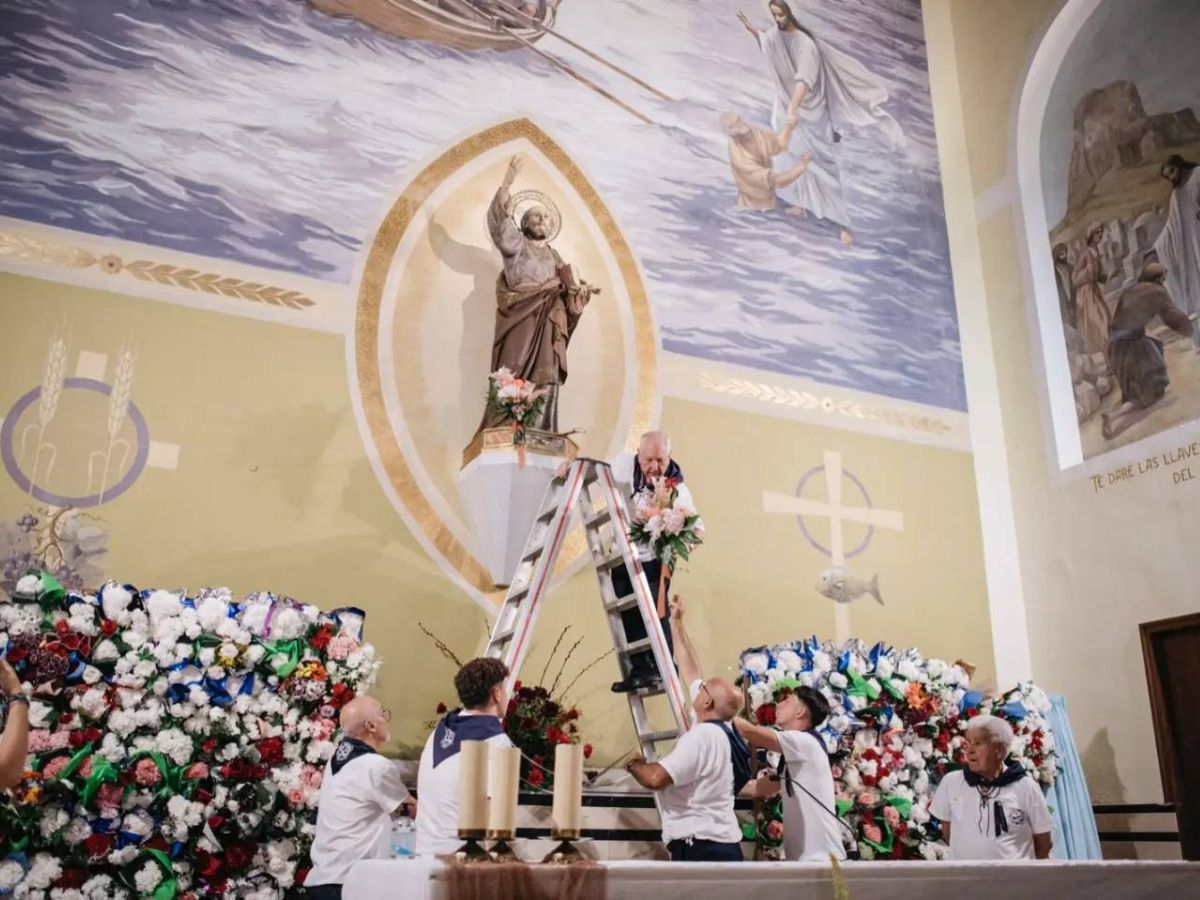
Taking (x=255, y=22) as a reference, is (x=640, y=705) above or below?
below

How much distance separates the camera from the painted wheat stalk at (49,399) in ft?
23.6

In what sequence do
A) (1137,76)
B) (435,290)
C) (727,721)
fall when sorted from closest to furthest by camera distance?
(727,721) < (435,290) < (1137,76)

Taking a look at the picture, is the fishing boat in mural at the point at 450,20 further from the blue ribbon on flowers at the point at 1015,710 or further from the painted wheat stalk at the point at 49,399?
the blue ribbon on flowers at the point at 1015,710

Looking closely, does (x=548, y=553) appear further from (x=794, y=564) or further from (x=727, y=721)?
(x=794, y=564)

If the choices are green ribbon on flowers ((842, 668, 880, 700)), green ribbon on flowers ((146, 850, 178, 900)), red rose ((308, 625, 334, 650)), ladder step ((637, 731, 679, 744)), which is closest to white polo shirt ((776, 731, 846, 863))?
ladder step ((637, 731, 679, 744))

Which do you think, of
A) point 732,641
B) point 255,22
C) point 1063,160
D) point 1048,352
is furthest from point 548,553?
point 1063,160

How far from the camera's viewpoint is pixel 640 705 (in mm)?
6789

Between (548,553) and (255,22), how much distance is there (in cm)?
515

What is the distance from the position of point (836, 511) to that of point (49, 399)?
6.54m

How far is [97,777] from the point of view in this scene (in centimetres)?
541

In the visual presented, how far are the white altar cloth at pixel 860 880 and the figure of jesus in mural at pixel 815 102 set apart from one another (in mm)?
8300

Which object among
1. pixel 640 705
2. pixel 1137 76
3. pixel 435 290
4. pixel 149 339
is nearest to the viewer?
pixel 640 705

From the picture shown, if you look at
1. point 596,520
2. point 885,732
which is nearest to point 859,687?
point 885,732

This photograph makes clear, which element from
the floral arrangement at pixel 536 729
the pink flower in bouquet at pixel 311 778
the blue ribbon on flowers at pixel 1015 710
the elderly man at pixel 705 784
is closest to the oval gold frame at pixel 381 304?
the floral arrangement at pixel 536 729
